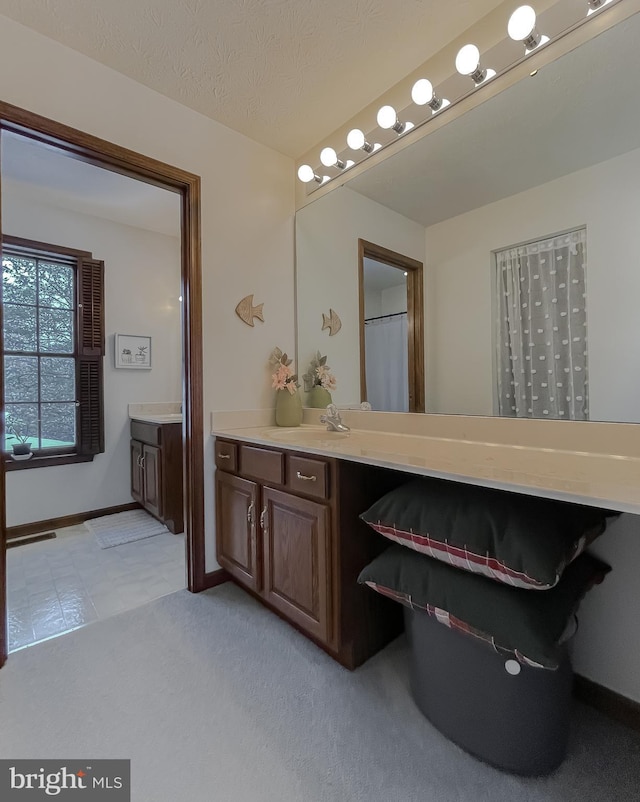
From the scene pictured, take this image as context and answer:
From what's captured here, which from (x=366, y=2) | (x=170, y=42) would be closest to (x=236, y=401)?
(x=170, y=42)

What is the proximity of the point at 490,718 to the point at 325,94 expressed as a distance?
259 centimetres

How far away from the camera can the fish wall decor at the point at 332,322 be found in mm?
2242

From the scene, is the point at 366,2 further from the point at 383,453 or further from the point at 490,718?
the point at 490,718

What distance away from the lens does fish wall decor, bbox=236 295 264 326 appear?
215 cm

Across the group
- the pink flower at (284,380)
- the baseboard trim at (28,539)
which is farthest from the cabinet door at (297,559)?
the baseboard trim at (28,539)

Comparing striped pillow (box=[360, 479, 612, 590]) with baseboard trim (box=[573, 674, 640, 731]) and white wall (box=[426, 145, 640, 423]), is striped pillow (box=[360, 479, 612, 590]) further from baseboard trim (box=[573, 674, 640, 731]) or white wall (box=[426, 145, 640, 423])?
baseboard trim (box=[573, 674, 640, 731])

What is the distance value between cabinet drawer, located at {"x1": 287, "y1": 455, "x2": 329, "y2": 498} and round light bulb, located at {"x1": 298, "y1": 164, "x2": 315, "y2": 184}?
1.68 meters

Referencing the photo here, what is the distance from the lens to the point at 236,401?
7.09ft

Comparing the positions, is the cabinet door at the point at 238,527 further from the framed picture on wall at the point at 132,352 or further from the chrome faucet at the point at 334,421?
the framed picture on wall at the point at 132,352

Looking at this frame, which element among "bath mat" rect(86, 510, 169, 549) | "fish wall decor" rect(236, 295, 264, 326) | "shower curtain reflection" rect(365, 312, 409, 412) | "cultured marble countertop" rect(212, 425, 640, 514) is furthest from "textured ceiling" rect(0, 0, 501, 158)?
"bath mat" rect(86, 510, 169, 549)

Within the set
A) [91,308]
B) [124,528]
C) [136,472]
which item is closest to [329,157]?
[91,308]

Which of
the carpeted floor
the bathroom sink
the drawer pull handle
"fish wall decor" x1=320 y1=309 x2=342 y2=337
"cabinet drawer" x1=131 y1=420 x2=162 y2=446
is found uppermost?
"fish wall decor" x1=320 y1=309 x2=342 y2=337

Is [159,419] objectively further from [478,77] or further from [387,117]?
[478,77]

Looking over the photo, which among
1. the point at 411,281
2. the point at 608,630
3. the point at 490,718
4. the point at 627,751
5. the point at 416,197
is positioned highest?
the point at 416,197
